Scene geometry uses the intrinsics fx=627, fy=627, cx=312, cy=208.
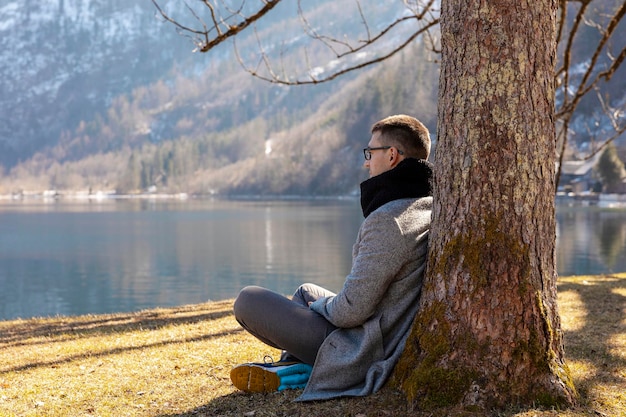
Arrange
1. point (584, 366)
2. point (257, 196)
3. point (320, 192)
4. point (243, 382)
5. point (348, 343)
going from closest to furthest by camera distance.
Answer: point (348, 343), point (243, 382), point (584, 366), point (320, 192), point (257, 196)

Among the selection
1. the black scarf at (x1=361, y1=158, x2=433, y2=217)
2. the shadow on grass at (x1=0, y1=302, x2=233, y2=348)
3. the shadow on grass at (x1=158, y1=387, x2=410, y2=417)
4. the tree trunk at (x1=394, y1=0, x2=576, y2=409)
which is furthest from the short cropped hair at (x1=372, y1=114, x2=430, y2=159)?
the shadow on grass at (x1=0, y1=302, x2=233, y2=348)

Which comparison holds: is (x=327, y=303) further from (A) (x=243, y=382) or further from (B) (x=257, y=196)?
(B) (x=257, y=196)

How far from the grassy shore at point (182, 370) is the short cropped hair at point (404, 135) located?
1284 mm

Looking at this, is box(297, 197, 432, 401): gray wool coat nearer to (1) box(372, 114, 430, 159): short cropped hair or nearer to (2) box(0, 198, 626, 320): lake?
(1) box(372, 114, 430, 159): short cropped hair

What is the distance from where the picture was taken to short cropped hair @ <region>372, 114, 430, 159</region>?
3.37 m

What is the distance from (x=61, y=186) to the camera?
19562 centimetres

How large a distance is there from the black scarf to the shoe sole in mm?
1100

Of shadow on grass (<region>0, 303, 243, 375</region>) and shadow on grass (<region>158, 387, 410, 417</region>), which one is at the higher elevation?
shadow on grass (<region>158, 387, 410, 417</region>)

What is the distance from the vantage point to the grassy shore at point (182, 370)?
327cm

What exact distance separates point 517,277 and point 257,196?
126550 mm

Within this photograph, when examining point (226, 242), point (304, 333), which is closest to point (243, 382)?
point (304, 333)

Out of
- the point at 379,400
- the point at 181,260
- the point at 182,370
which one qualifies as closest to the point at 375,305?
the point at 379,400

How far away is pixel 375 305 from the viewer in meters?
3.25

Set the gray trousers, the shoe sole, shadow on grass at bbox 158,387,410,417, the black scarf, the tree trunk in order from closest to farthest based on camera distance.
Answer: the tree trunk
shadow on grass at bbox 158,387,410,417
the black scarf
the gray trousers
the shoe sole
